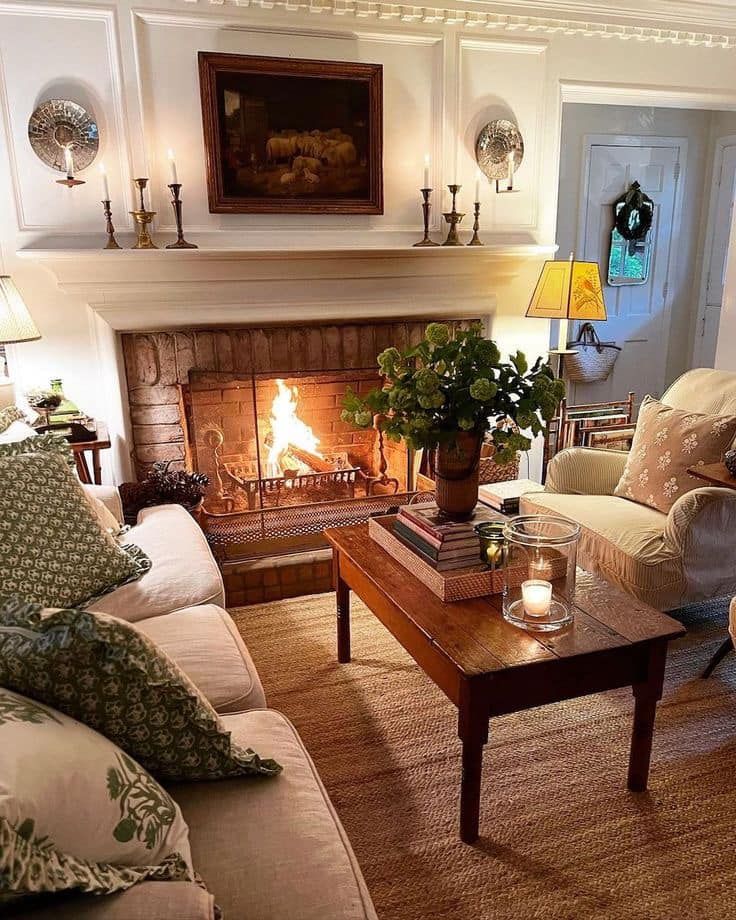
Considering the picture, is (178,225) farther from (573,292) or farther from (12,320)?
(573,292)

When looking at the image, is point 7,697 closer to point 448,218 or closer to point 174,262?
point 174,262

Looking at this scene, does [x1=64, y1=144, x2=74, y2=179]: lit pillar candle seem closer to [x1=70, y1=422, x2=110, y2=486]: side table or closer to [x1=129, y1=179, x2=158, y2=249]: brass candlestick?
[x1=129, y1=179, x2=158, y2=249]: brass candlestick

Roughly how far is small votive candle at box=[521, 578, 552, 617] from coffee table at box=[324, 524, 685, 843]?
77 millimetres

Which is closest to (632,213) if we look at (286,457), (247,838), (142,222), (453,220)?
(453,220)

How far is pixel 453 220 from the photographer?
3.54 metres

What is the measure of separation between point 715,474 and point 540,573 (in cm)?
94

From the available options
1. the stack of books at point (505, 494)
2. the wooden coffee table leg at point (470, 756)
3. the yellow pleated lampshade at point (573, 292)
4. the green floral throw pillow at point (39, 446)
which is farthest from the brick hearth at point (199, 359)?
the wooden coffee table leg at point (470, 756)

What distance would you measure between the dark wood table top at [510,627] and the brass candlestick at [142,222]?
189 centimetres

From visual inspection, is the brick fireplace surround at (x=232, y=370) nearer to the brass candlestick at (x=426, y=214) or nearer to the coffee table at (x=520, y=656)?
the brass candlestick at (x=426, y=214)

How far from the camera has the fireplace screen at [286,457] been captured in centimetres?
352

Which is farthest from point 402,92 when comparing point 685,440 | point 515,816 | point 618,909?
point 618,909

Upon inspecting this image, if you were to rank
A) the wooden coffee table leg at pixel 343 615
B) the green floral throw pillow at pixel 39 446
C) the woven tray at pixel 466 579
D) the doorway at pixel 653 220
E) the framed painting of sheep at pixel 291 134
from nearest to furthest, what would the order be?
1. the woven tray at pixel 466 579
2. the green floral throw pillow at pixel 39 446
3. the wooden coffee table leg at pixel 343 615
4. the framed painting of sheep at pixel 291 134
5. the doorway at pixel 653 220

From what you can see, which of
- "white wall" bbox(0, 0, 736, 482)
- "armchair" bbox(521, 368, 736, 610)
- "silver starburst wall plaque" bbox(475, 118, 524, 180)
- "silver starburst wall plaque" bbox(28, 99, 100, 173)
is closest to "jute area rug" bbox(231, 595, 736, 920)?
"armchair" bbox(521, 368, 736, 610)

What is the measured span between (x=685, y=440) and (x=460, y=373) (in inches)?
47.5
